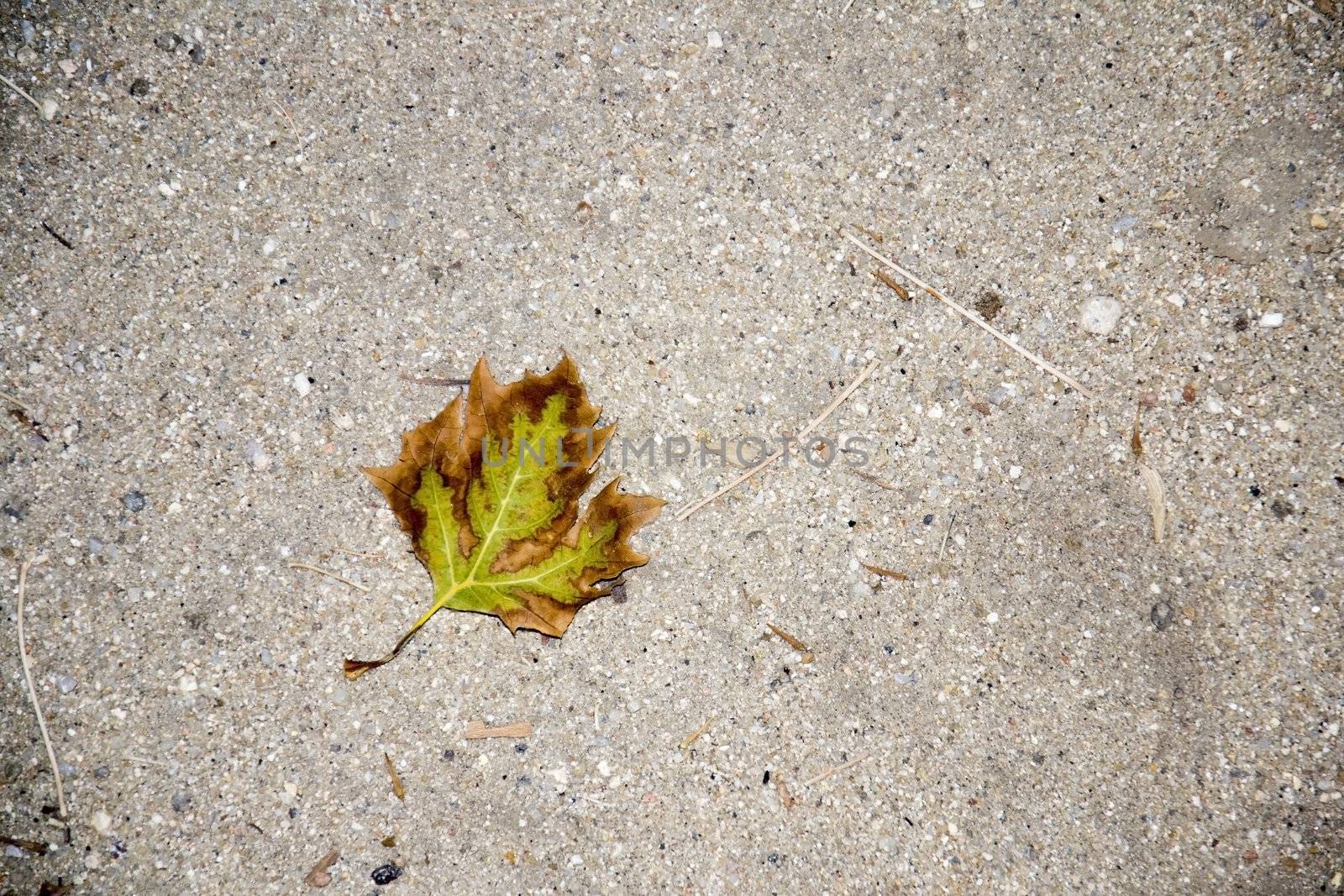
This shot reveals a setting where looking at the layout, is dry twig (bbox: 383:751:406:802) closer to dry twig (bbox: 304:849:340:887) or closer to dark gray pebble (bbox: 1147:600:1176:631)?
dry twig (bbox: 304:849:340:887)

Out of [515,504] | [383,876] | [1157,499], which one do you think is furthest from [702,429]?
[383,876]

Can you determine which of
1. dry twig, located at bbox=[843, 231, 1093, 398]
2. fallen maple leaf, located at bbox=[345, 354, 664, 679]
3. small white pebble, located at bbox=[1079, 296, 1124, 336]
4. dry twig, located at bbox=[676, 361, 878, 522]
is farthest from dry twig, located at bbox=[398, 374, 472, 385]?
small white pebble, located at bbox=[1079, 296, 1124, 336]

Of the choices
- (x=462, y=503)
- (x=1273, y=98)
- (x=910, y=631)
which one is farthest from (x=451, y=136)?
(x=1273, y=98)

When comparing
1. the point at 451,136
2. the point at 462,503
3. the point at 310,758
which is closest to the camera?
the point at 462,503

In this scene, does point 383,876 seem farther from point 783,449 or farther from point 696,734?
point 783,449

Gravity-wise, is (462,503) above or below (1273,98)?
below

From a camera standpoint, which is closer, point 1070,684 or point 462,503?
point 462,503

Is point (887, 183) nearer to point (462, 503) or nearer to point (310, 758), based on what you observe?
point (462, 503)

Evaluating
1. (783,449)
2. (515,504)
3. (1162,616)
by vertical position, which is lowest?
(1162,616)
